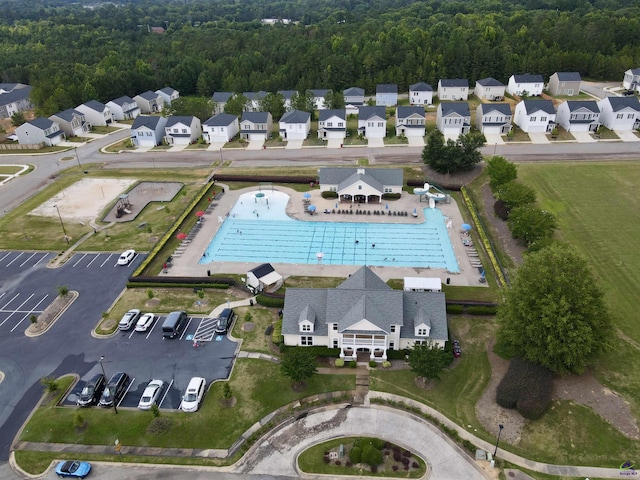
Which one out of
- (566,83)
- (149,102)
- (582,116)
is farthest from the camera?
(149,102)

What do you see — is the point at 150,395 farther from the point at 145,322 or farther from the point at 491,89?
the point at 491,89

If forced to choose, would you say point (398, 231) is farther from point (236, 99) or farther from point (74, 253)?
point (236, 99)

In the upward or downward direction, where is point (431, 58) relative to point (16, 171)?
upward

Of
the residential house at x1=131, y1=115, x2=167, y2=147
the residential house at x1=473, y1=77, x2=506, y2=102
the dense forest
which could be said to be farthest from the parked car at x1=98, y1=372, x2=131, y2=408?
the residential house at x1=473, y1=77, x2=506, y2=102

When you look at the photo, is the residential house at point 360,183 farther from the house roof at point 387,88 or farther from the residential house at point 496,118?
the house roof at point 387,88

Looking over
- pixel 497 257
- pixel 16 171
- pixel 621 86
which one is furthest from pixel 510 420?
pixel 621 86

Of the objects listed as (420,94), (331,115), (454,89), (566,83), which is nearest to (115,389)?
(331,115)
